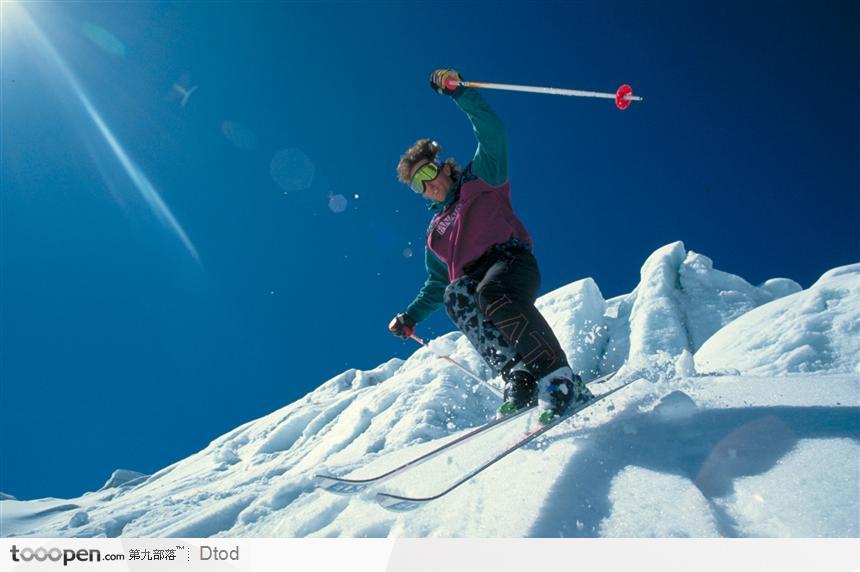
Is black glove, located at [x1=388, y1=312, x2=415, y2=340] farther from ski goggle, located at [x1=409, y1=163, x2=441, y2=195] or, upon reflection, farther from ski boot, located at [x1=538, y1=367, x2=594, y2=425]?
ski boot, located at [x1=538, y1=367, x2=594, y2=425]

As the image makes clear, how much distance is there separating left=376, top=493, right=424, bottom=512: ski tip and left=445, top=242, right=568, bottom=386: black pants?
881 mm

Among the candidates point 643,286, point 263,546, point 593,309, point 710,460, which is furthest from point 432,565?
point 643,286

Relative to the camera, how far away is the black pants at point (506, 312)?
2098mm

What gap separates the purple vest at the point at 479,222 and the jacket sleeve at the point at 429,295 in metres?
0.54

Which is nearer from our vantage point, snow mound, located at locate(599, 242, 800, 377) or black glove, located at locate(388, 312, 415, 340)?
black glove, located at locate(388, 312, 415, 340)

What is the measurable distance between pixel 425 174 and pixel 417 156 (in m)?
0.14

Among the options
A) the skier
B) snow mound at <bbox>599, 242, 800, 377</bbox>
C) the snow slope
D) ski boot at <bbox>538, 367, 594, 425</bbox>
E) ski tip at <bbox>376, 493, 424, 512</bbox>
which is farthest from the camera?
snow mound at <bbox>599, 242, 800, 377</bbox>

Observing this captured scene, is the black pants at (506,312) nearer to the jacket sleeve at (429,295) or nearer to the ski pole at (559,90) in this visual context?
the jacket sleeve at (429,295)

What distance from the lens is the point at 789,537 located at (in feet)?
3.89

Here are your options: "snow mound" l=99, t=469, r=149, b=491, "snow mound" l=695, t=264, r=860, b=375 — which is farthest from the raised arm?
"snow mound" l=99, t=469, r=149, b=491

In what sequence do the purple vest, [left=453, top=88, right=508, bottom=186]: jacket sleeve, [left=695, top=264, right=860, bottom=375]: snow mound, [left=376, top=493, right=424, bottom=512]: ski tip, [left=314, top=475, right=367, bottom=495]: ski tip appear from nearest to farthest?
1. [left=376, top=493, right=424, bottom=512]: ski tip
2. [left=314, top=475, right=367, bottom=495]: ski tip
3. [left=453, top=88, right=508, bottom=186]: jacket sleeve
4. the purple vest
5. [left=695, top=264, right=860, bottom=375]: snow mound

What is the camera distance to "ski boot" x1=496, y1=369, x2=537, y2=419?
233 centimetres

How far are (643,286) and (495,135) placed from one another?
1767 centimetres

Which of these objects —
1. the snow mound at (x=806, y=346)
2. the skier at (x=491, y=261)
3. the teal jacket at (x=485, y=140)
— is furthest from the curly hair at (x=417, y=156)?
the snow mound at (x=806, y=346)
